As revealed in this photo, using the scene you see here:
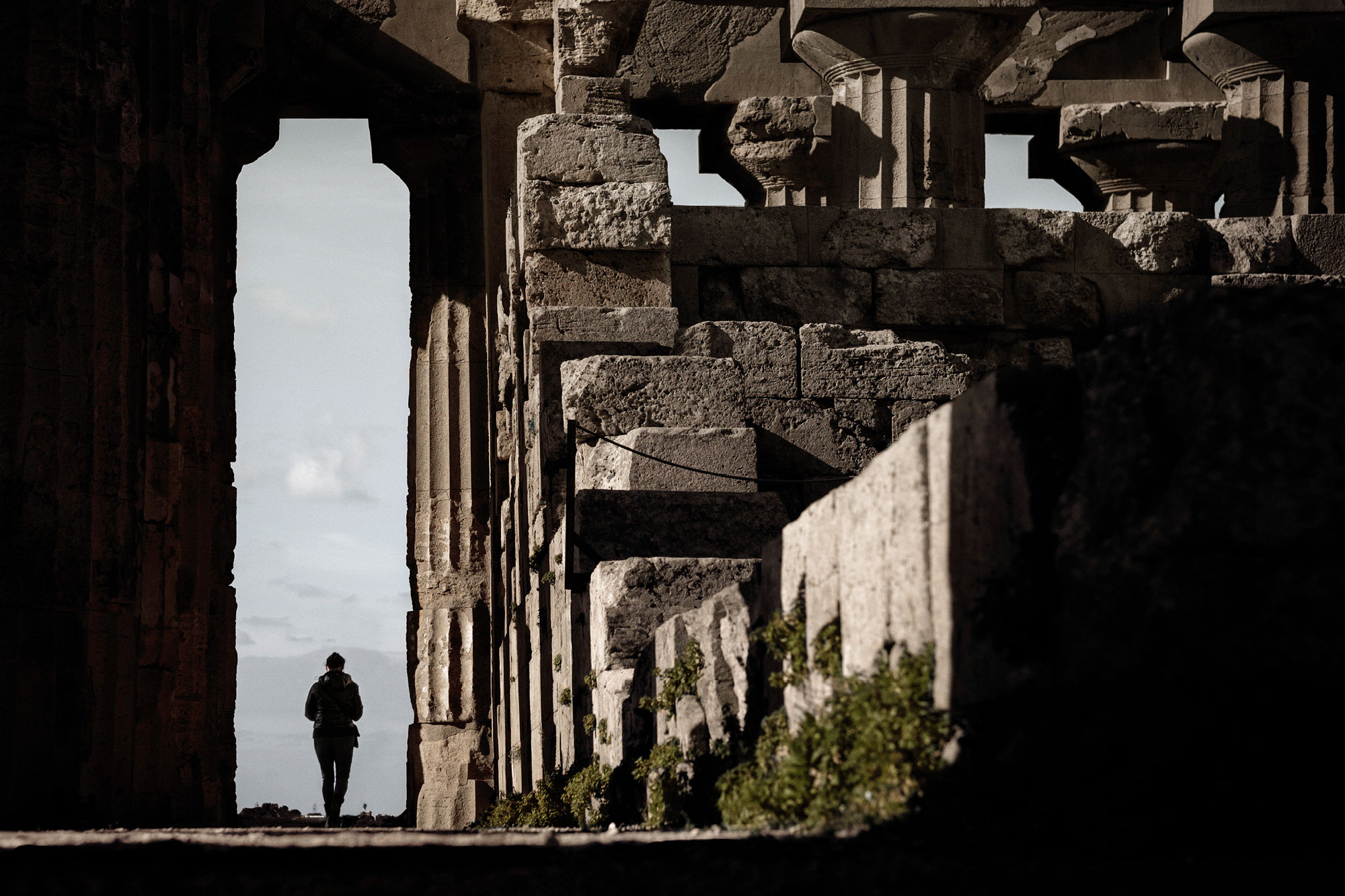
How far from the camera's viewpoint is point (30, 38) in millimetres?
10500

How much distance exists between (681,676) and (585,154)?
525 centimetres

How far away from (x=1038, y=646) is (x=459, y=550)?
1521cm

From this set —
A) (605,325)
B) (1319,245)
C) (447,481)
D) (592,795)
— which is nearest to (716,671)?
(592,795)

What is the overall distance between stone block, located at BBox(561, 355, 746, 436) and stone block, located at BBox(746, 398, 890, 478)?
8.2 inches

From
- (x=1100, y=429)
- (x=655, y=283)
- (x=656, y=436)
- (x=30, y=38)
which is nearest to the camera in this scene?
(x=1100, y=429)

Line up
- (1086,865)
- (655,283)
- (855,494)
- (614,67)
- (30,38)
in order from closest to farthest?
1. (1086,865)
2. (855,494)
3. (655,283)
4. (30,38)
5. (614,67)

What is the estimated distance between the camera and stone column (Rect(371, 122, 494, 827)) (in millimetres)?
17578

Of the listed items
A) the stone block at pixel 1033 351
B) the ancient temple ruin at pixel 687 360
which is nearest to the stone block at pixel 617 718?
the ancient temple ruin at pixel 687 360

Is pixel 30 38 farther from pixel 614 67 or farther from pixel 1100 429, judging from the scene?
pixel 1100 429

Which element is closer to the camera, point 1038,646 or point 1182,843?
point 1182,843

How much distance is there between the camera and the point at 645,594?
22.1 feet

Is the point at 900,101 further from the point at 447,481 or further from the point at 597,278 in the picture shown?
the point at 447,481

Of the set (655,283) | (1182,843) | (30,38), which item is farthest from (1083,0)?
(1182,843)

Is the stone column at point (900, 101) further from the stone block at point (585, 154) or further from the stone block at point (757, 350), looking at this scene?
the stone block at point (757, 350)
